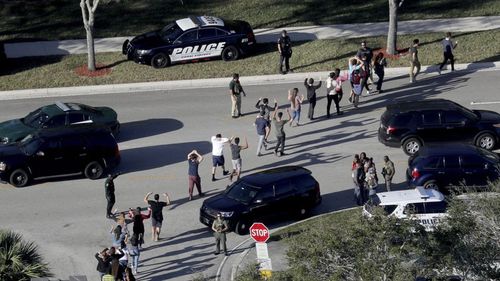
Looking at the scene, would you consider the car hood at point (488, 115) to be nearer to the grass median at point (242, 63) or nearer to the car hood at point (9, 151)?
the grass median at point (242, 63)

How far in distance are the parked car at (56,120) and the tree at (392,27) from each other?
11821 mm

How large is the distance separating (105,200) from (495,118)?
12.1 meters

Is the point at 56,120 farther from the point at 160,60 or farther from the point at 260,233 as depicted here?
the point at 260,233

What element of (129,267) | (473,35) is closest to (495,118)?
(473,35)

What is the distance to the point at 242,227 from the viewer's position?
91.1 feet

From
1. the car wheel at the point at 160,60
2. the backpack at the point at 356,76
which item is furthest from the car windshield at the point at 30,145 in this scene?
the backpack at the point at 356,76

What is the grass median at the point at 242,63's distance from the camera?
133 feet

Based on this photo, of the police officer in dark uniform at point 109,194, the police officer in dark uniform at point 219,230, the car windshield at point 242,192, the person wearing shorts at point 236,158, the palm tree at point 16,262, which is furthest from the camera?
the person wearing shorts at point 236,158

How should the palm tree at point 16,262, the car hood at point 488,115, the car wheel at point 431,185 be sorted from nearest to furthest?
1. the palm tree at point 16,262
2. the car wheel at point 431,185
3. the car hood at point 488,115

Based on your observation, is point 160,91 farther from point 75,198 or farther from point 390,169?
point 390,169

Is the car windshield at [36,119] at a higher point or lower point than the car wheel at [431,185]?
higher

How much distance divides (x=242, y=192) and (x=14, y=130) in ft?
29.6

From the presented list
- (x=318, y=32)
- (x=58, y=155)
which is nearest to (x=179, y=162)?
(x=58, y=155)

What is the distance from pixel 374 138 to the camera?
34.0 metres
